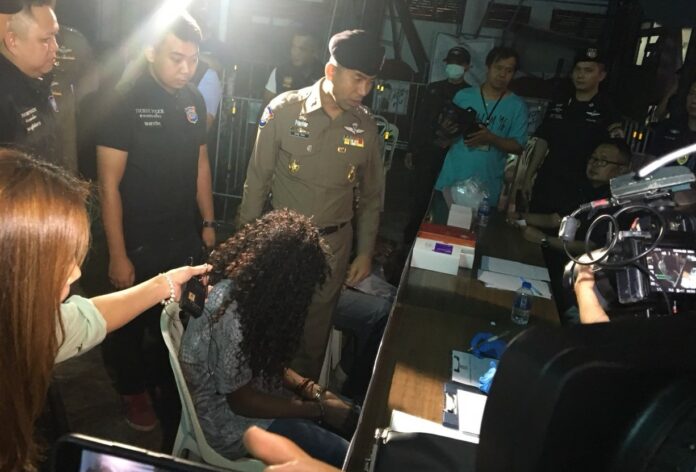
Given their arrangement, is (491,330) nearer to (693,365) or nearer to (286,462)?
(286,462)

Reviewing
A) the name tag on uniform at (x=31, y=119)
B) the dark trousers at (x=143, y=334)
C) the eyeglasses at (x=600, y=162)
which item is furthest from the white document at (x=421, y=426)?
the eyeglasses at (x=600, y=162)

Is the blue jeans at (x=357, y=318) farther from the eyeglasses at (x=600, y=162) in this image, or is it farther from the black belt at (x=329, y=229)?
the eyeglasses at (x=600, y=162)

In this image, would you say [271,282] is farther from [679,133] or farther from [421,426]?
[679,133]

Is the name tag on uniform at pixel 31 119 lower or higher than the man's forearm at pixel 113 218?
higher

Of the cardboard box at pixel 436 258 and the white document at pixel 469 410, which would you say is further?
the cardboard box at pixel 436 258

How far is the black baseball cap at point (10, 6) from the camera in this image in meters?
2.07

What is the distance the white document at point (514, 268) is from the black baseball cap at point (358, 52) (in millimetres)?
1082

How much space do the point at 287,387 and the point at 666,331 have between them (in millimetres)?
1494

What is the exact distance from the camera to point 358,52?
233cm

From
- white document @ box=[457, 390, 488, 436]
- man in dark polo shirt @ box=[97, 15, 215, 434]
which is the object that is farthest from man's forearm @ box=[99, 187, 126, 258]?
white document @ box=[457, 390, 488, 436]

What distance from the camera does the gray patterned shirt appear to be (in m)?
1.59

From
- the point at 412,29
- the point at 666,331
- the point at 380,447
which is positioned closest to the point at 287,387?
the point at 380,447

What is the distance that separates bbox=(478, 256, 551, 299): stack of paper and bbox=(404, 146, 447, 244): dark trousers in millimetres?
1354

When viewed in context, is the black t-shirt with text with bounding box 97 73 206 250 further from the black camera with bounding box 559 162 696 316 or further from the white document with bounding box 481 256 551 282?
the black camera with bounding box 559 162 696 316
